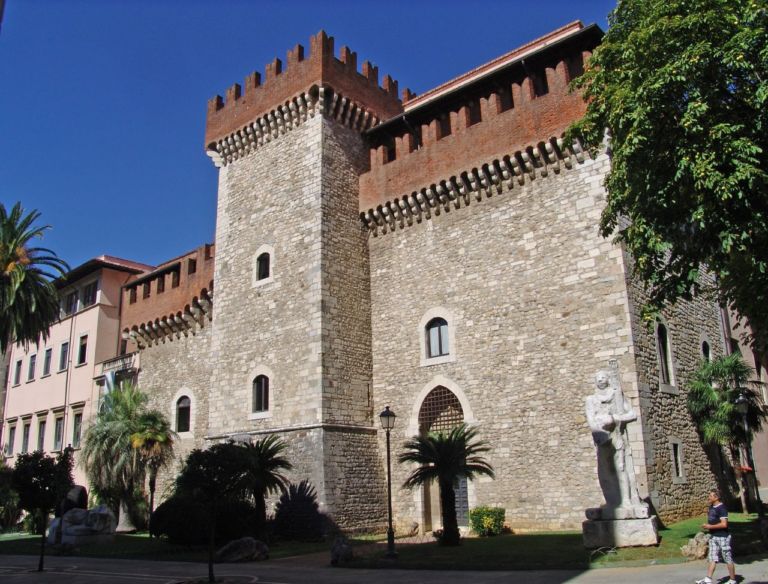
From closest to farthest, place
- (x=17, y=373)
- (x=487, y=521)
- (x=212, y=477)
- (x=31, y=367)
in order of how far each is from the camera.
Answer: (x=212, y=477), (x=487, y=521), (x=31, y=367), (x=17, y=373)

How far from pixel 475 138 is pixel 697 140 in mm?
9994

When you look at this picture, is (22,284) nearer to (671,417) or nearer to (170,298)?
(170,298)

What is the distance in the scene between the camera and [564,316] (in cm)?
1817

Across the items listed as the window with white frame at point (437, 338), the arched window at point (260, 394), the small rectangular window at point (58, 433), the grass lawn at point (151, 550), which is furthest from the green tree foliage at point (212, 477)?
the small rectangular window at point (58, 433)

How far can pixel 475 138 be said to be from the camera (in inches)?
825

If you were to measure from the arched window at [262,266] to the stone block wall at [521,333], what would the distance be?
428 centimetres

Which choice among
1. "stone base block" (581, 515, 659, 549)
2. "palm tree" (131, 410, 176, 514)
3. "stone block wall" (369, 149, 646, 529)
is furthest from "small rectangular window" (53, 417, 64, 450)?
"stone base block" (581, 515, 659, 549)

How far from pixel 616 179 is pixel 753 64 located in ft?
9.64

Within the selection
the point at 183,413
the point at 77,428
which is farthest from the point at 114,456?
the point at 77,428

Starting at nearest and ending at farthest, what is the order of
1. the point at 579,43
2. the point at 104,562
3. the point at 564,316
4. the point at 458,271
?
1. the point at 104,562
2. the point at 564,316
3. the point at 579,43
4. the point at 458,271

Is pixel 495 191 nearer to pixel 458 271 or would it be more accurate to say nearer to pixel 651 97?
pixel 458 271

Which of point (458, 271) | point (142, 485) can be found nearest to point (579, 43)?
point (458, 271)

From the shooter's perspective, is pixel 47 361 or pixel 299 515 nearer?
pixel 299 515

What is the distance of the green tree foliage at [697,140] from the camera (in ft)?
36.3
